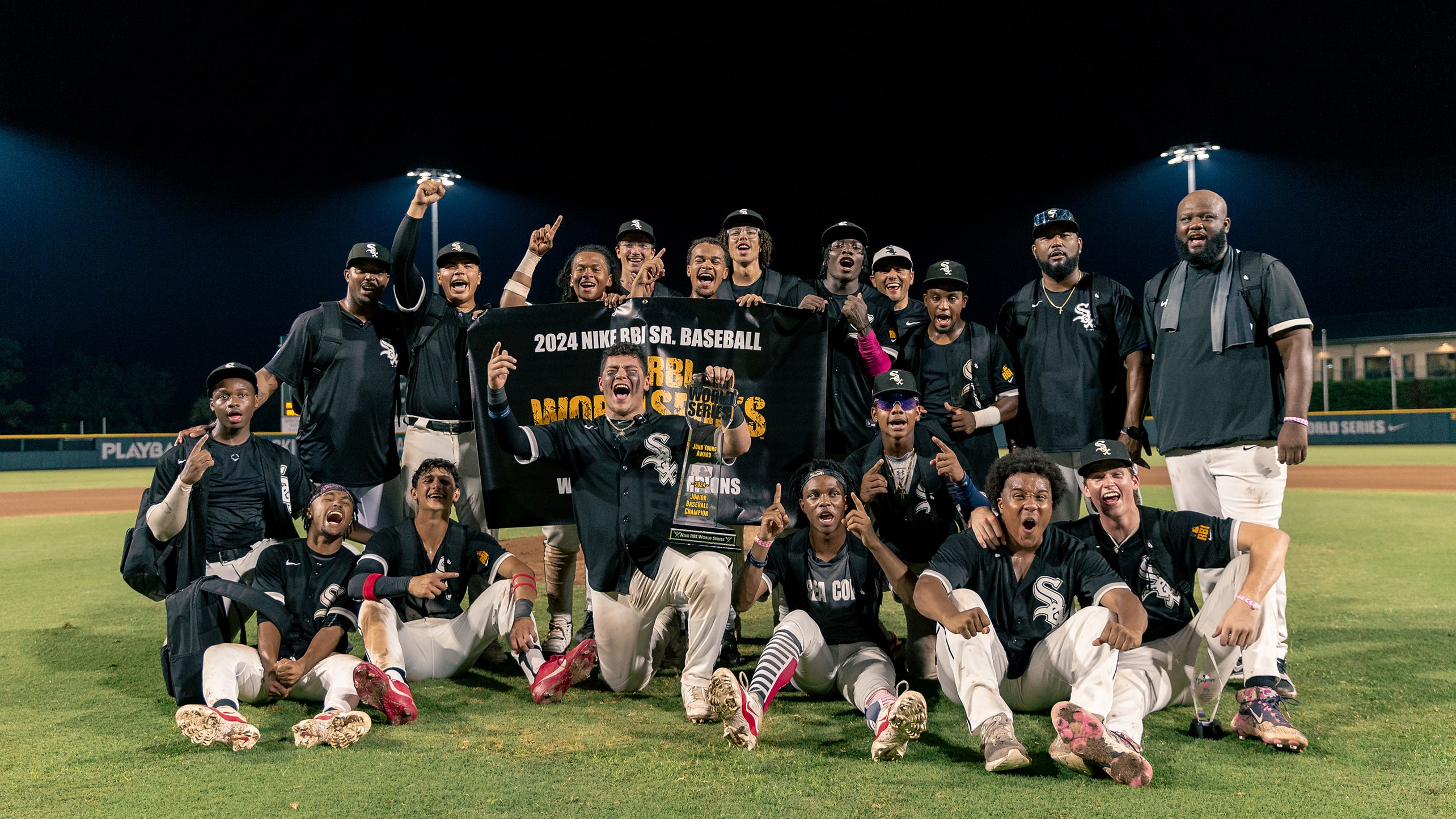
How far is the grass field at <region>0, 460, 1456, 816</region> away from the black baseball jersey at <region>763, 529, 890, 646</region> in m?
0.44

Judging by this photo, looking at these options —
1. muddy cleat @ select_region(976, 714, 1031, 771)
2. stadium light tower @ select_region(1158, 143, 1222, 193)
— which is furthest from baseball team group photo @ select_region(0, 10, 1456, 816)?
stadium light tower @ select_region(1158, 143, 1222, 193)

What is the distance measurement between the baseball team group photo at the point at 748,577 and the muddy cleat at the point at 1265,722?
18mm

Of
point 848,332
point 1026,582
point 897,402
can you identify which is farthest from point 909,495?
point 848,332

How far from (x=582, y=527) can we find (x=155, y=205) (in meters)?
69.8

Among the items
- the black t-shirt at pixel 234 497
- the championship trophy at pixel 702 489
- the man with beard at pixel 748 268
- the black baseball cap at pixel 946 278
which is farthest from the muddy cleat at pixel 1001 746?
the black t-shirt at pixel 234 497

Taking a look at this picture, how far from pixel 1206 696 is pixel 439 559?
4201 millimetres

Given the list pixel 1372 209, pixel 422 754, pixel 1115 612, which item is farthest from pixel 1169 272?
pixel 1372 209

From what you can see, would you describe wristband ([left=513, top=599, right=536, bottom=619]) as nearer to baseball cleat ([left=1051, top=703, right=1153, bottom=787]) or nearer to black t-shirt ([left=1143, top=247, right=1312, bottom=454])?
baseball cleat ([left=1051, top=703, right=1153, bottom=787])

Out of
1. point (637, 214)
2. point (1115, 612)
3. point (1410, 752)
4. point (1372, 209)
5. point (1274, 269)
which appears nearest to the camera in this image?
point (1410, 752)

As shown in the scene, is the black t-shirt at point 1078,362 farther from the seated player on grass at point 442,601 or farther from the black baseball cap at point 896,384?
the seated player on grass at point 442,601

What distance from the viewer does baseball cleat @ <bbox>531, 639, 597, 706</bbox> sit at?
4910 mm

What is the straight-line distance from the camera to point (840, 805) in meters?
3.39

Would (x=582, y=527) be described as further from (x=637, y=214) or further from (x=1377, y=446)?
(x=637, y=214)

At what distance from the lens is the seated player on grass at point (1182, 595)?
4.01 metres
